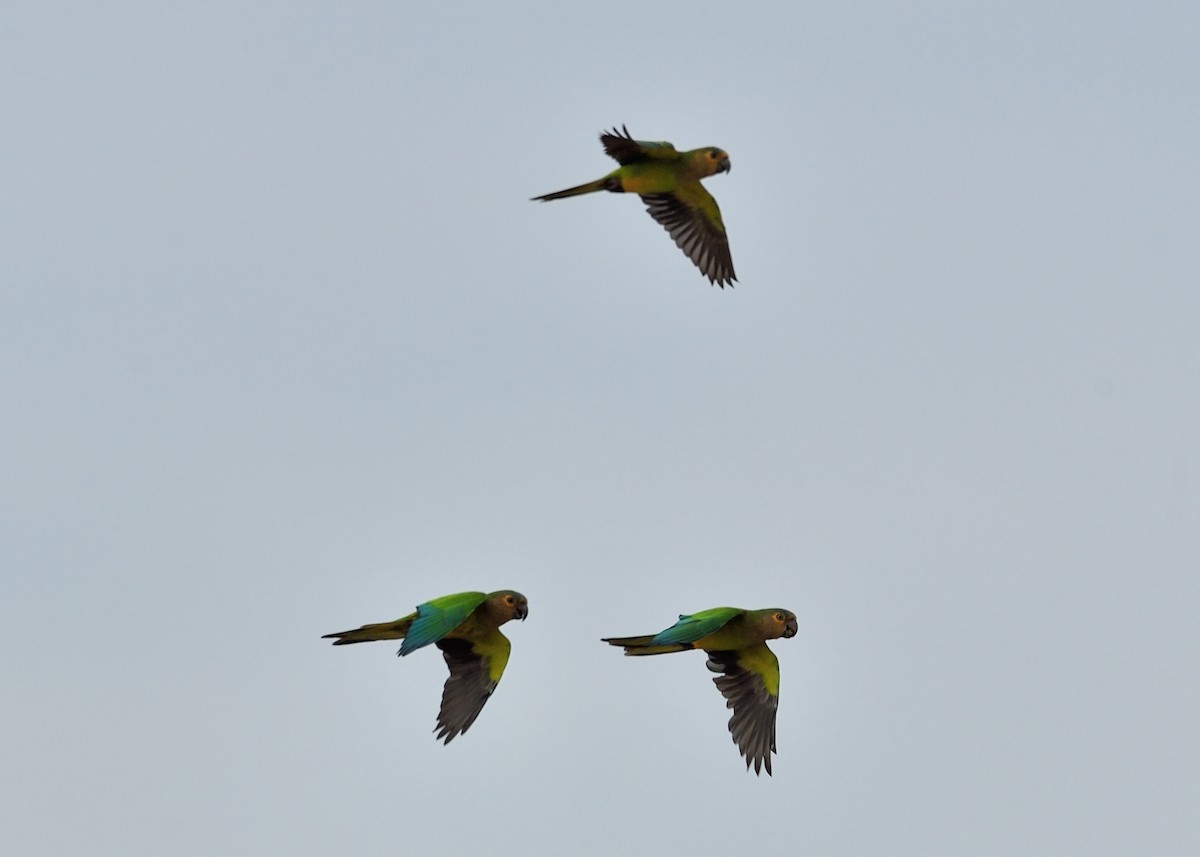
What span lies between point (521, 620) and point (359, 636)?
2202 mm

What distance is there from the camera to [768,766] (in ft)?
85.6

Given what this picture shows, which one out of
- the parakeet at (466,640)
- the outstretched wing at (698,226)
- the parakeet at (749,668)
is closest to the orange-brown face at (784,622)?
the parakeet at (749,668)

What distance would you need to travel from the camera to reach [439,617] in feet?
79.2

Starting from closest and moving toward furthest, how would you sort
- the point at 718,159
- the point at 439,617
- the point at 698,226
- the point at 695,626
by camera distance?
the point at 439,617
the point at 695,626
the point at 718,159
the point at 698,226

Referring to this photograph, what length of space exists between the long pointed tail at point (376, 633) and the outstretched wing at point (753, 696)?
4.63m

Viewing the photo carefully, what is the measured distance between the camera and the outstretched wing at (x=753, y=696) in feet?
85.7

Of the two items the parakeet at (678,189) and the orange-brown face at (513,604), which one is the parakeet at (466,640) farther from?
the parakeet at (678,189)

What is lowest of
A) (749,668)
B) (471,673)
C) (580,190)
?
(471,673)

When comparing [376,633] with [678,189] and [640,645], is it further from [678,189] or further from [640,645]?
[678,189]

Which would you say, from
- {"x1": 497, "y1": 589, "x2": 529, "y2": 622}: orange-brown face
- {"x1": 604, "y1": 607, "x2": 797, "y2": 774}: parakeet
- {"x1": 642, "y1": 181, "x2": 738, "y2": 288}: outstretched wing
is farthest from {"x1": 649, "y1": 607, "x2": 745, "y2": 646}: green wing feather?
{"x1": 642, "y1": 181, "x2": 738, "y2": 288}: outstretched wing

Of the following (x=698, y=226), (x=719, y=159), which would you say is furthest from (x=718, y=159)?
(x=698, y=226)

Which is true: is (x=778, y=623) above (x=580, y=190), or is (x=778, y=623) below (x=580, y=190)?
below

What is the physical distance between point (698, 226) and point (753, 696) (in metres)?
7.19

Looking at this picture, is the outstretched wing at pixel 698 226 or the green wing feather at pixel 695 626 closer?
the green wing feather at pixel 695 626
